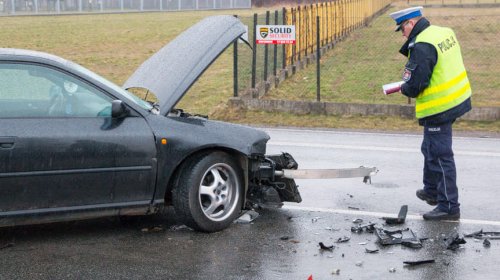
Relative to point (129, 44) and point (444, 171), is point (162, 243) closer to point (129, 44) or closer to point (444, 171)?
point (444, 171)

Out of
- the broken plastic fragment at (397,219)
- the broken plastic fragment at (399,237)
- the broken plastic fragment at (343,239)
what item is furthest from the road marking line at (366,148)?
the broken plastic fragment at (343,239)

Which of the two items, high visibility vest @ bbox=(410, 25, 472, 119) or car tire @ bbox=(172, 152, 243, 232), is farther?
high visibility vest @ bbox=(410, 25, 472, 119)

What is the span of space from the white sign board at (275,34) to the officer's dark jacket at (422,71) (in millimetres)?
8792

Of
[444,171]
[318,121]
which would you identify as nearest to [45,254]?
[444,171]

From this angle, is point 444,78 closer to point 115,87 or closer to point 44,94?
point 115,87

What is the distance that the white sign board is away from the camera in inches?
631

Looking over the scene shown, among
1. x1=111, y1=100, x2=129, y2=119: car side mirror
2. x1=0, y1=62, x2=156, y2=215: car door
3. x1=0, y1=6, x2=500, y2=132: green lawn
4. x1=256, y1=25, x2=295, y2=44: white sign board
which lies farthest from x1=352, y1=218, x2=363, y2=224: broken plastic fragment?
x1=256, y1=25, x2=295, y2=44: white sign board

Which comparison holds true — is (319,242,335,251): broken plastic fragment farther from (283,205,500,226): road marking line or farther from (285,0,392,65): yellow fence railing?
(285,0,392,65): yellow fence railing

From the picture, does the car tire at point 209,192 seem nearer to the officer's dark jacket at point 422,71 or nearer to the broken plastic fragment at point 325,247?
the broken plastic fragment at point 325,247

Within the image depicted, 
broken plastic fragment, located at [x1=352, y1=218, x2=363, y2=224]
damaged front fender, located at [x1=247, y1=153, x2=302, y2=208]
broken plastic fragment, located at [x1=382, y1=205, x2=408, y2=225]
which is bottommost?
broken plastic fragment, located at [x1=352, y1=218, x2=363, y2=224]

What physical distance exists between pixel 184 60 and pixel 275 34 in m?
9.33

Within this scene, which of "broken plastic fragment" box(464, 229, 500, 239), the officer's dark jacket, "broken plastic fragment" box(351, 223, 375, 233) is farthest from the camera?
the officer's dark jacket

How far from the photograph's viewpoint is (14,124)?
621 centimetres

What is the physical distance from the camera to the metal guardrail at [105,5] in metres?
A: 49.7
